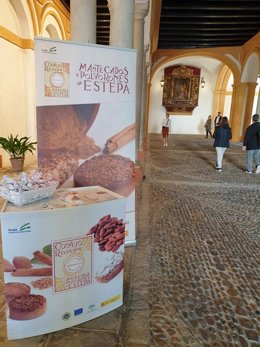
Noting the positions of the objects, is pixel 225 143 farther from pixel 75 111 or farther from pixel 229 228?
pixel 75 111

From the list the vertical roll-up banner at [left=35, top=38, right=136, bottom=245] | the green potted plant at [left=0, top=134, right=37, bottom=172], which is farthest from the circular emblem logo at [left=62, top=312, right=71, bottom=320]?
the green potted plant at [left=0, top=134, right=37, bottom=172]

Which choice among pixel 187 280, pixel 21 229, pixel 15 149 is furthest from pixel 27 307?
pixel 15 149

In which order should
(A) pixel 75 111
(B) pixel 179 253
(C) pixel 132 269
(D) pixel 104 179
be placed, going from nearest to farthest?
(A) pixel 75 111 < (D) pixel 104 179 < (C) pixel 132 269 < (B) pixel 179 253

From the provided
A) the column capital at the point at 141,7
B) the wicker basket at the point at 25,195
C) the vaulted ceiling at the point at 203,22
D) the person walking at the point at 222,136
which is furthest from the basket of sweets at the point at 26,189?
the vaulted ceiling at the point at 203,22

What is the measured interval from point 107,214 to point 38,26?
7.49 m

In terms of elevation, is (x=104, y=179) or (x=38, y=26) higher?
(x=38, y=26)

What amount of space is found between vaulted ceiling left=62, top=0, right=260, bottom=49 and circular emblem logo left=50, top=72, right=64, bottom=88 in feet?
24.4

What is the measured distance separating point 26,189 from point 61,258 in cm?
49

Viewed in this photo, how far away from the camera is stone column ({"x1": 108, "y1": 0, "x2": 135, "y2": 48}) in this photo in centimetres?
332

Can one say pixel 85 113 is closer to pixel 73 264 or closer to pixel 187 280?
pixel 73 264

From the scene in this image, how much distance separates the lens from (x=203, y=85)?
20.1 m

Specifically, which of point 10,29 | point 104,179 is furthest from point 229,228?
point 10,29

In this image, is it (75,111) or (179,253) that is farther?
(179,253)

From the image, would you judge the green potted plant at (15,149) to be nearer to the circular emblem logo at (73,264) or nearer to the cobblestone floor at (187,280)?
the cobblestone floor at (187,280)
